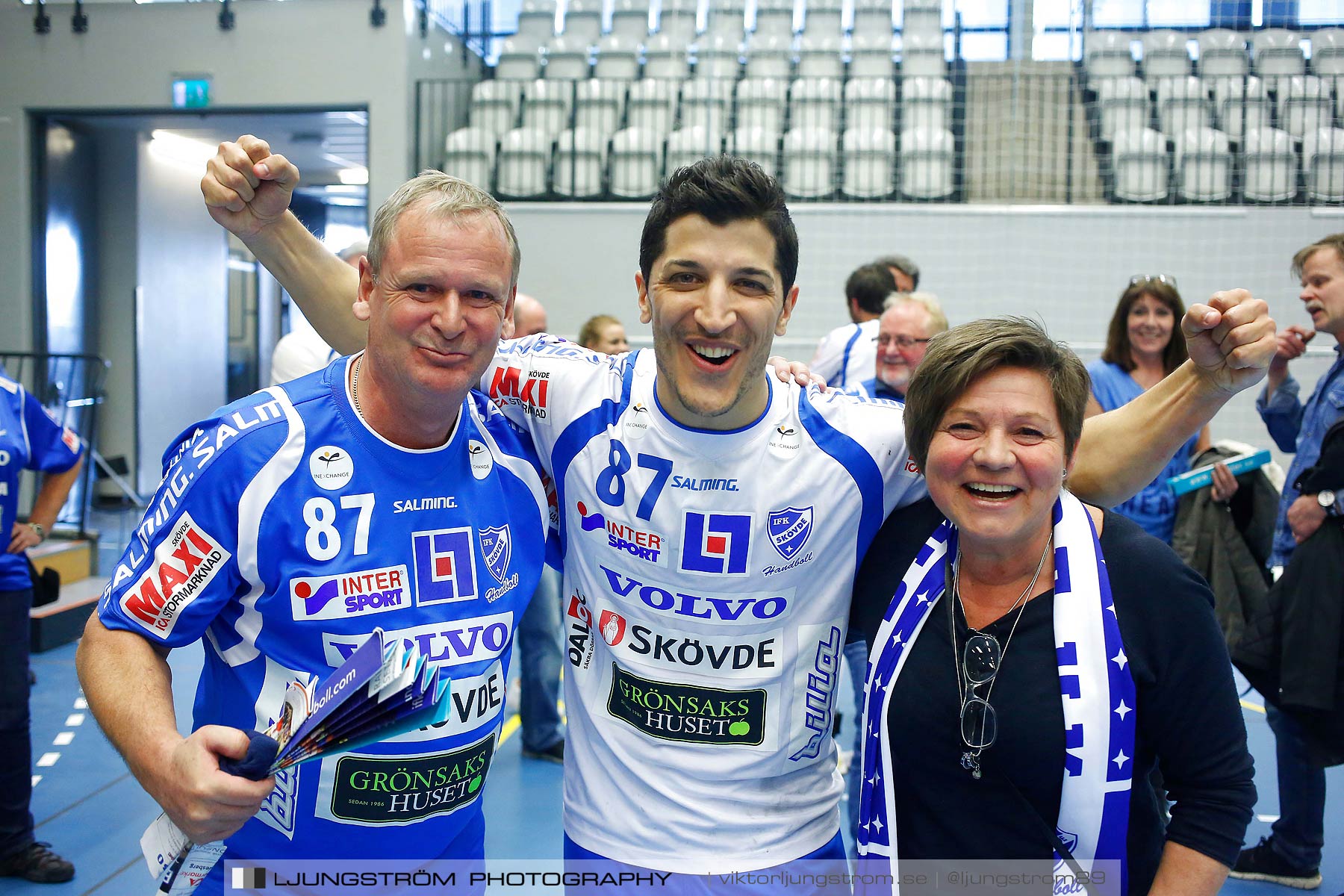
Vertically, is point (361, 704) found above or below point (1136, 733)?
above

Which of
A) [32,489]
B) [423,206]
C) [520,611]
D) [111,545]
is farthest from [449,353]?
[32,489]

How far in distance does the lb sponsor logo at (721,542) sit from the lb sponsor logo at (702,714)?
21 cm

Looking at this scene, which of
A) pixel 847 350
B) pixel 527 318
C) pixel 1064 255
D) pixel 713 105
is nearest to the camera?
pixel 847 350

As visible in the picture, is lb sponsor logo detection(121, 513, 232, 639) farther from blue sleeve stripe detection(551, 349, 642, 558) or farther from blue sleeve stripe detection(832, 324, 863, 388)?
blue sleeve stripe detection(832, 324, 863, 388)

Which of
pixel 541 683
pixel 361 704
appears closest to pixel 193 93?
pixel 541 683

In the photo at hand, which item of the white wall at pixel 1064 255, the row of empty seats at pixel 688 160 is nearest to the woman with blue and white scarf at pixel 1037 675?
the white wall at pixel 1064 255

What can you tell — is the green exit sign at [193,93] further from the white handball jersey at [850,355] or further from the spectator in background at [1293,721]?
the spectator in background at [1293,721]

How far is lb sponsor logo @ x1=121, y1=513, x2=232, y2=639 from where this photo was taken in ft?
4.90

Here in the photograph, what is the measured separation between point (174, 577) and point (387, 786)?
472mm

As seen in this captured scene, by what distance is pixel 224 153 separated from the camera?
1658mm

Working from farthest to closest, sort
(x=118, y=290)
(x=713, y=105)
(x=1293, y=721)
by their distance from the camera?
(x=118, y=290)
(x=713, y=105)
(x=1293, y=721)

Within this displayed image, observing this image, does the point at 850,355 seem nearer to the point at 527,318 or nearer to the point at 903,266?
the point at 903,266

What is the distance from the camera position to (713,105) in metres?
9.48

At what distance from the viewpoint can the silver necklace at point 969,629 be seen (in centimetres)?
150
